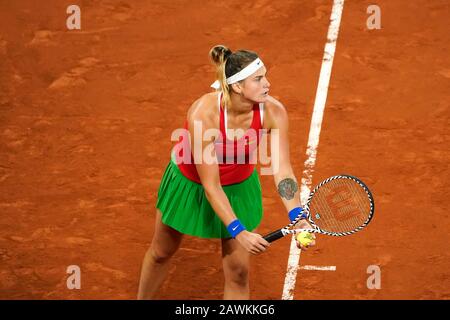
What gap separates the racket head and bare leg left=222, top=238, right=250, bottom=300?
1.73 ft

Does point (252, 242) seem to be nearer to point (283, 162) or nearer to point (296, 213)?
point (296, 213)

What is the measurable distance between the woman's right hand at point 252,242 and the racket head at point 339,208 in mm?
351

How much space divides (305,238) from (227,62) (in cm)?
119

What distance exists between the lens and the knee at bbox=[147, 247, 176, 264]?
632cm

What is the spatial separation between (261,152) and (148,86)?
140 centimetres

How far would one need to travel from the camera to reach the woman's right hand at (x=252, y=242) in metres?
5.59

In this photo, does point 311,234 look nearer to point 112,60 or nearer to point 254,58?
point 254,58

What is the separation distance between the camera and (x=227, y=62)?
5688mm

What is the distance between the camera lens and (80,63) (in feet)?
30.0

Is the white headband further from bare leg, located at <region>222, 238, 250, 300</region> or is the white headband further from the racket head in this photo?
bare leg, located at <region>222, 238, 250, 300</region>
